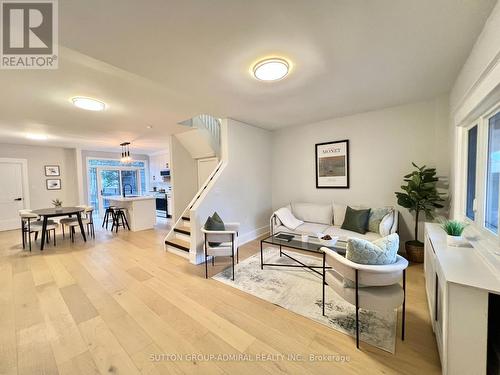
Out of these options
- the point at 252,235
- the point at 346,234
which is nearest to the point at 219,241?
the point at 252,235

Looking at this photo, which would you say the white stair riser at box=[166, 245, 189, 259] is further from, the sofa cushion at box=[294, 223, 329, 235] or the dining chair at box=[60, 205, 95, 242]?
the dining chair at box=[60, 205, 95, 242]

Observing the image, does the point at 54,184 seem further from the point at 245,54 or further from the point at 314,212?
the point at 314,212

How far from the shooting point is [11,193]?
18.6 feet

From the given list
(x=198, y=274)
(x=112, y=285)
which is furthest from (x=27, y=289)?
(x=198, y=274)

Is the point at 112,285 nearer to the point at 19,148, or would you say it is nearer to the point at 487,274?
the point at 487,274

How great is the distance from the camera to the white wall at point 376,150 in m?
3.09

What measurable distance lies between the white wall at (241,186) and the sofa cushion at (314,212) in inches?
34.9

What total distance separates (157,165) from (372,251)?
823 cm

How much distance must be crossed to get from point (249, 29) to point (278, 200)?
381 cm

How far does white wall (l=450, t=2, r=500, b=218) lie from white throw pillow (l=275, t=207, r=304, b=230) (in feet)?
7.09

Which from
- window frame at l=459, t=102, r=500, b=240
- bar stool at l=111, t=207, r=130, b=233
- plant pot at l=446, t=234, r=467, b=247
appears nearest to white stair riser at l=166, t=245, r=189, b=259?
bar stool at l=111, t=207, r=130, b=233

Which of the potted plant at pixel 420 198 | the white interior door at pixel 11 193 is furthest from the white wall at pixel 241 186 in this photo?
the white interior door at pixel 11 193

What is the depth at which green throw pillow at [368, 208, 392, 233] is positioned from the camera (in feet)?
10.5

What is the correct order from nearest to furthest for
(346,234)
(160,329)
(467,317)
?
(467,317)
(160,329)
(346,234)
